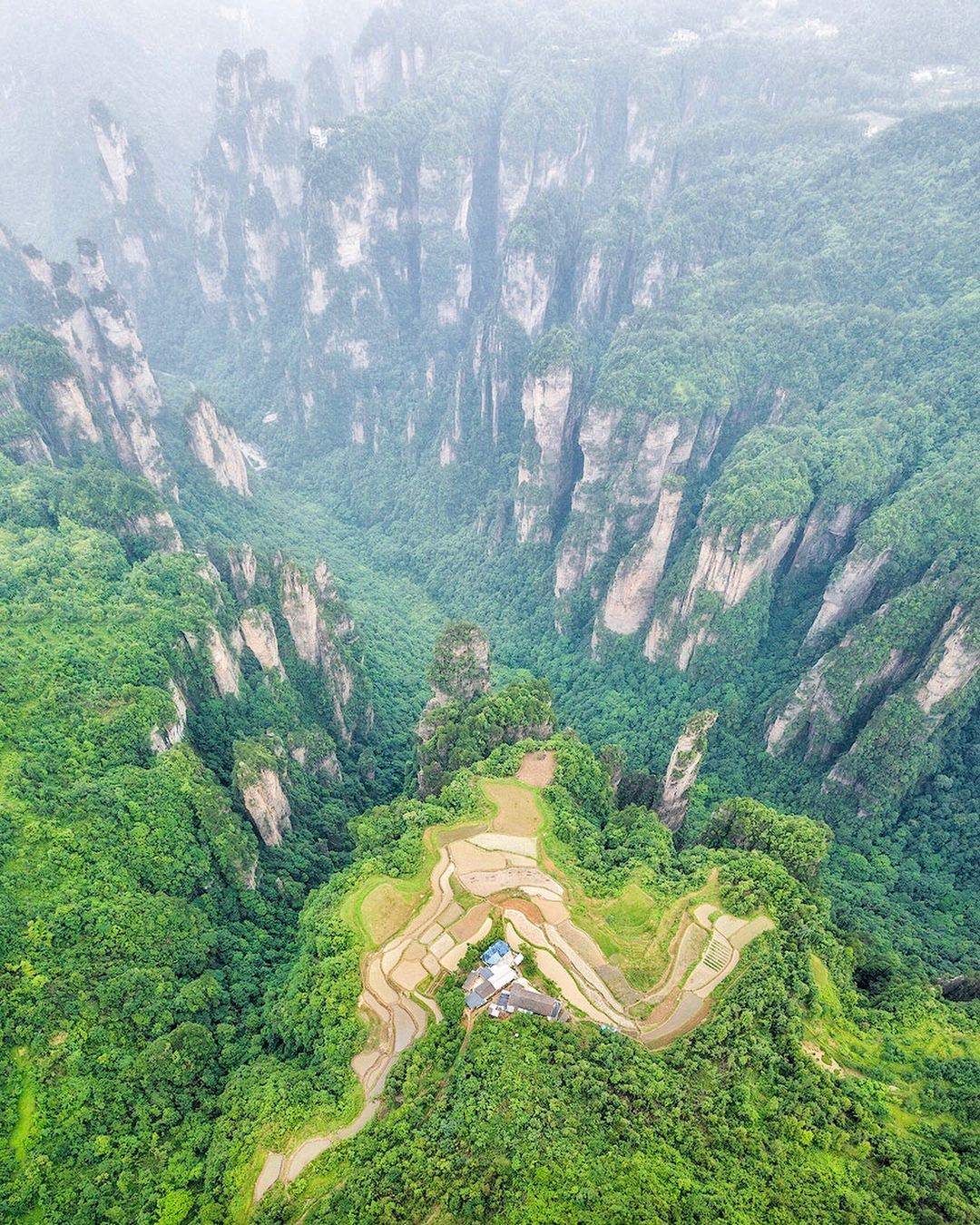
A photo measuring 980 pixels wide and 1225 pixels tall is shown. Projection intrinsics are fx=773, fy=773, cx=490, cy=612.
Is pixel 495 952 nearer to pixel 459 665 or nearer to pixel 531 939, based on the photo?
pixel 531 939

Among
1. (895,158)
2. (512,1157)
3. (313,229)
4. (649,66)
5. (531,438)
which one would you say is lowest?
(512,1157)

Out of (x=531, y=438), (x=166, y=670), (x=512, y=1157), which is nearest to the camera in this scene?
(x=512, y=1157)

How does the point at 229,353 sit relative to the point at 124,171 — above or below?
below

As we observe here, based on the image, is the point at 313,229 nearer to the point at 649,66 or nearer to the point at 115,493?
the point at 649,66

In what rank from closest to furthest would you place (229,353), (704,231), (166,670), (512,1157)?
(512,1157)
(166,670)
(704,231)
(229,353)

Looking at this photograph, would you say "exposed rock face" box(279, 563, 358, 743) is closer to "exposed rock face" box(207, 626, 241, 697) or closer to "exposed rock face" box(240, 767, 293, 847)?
"exposed rock face" box(207, 626, 241, 697)

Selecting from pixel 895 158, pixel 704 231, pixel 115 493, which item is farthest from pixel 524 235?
pixel 115 493

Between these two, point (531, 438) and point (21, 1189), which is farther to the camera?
point (531, 438)

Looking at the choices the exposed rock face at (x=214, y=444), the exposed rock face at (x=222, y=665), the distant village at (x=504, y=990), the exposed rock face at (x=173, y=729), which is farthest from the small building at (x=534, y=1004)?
the exposed rock face at (x=214, y=444)
